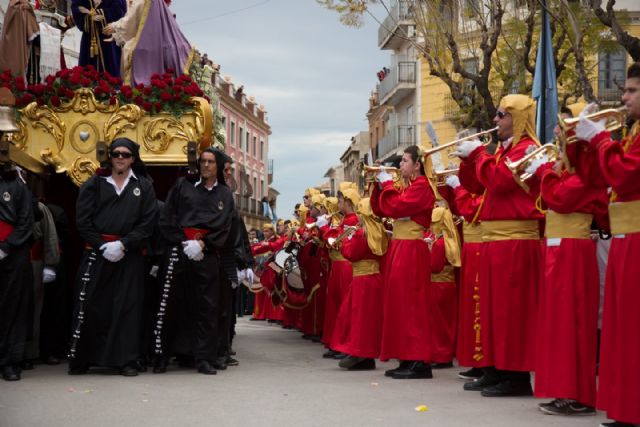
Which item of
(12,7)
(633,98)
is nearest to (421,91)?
(12,7)

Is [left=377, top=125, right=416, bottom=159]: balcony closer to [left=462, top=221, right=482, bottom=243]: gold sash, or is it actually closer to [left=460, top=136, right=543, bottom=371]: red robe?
[left=462, top=221, right=482, bottom=243]: gold sash

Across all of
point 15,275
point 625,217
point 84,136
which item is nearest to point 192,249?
point 15,275

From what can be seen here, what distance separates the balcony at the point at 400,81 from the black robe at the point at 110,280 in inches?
1492

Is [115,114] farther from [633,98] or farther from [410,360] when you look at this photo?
[633,98]

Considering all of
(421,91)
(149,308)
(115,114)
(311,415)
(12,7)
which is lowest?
(311,415)

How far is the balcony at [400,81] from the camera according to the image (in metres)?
48.2

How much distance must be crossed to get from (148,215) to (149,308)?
114cm

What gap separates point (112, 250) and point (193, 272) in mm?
987

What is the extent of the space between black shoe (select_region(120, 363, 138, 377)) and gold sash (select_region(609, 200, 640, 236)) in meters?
5.48

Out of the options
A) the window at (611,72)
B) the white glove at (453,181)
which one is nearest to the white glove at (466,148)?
the white glove at (453,181)

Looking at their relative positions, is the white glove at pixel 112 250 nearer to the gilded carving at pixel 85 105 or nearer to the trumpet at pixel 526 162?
the gilded carving at pixel 85 105

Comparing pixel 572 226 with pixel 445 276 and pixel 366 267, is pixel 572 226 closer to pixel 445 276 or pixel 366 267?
pixel 366 267

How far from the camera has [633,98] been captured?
6.71 m

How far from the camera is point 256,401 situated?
852 cm
